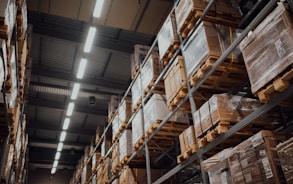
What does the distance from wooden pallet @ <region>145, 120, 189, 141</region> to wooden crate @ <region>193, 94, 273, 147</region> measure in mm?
1700

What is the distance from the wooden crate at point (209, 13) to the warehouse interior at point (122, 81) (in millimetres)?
28

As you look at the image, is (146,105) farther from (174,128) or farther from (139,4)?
(139,4)

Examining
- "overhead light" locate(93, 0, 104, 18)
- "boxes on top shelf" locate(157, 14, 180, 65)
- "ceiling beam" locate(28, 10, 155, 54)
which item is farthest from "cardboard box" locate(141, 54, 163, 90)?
"ceiling beam" locate(28, 10, 155, 54)

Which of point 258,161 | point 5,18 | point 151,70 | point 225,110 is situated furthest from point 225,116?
point 5,18

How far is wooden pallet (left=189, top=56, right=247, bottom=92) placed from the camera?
501 centimetres

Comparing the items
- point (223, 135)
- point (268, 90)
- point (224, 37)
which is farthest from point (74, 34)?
point (268, 90)

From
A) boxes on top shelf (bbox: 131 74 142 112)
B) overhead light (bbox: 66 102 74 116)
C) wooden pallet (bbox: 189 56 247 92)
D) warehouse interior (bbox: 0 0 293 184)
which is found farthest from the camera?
overhead light (bbox: 66 102 74 116)

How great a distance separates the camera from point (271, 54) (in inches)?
148

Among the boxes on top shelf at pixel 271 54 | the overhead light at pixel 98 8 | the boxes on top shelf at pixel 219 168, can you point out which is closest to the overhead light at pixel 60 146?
the overhead light at pixel 98 8

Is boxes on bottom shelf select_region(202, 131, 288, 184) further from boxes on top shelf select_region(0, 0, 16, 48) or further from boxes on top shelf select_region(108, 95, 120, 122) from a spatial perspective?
boxes on top shelf select_region(108, 95, 120, 122)

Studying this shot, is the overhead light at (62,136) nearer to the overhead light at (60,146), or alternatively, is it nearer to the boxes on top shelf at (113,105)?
the overhead light at (60,146)

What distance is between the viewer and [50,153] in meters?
21.2

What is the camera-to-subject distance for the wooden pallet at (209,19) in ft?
18.3

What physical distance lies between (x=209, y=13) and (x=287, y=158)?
3.25m
